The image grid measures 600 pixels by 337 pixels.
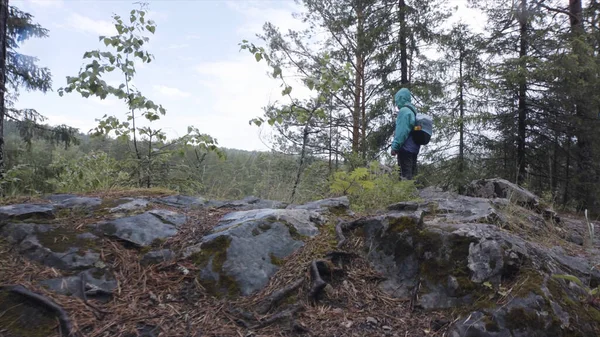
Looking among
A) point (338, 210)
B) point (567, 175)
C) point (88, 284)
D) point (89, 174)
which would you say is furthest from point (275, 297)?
point (567, 175)

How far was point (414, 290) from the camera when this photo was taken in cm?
239

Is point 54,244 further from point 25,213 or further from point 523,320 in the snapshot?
point 523,320

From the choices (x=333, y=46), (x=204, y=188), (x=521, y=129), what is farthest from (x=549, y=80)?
(x=204, y=188)

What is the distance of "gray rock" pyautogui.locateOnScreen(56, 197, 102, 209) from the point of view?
3123mm

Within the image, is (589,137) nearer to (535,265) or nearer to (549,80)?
(549,80)

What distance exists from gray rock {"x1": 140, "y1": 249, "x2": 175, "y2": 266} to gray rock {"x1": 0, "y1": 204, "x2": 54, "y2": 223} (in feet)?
3.03

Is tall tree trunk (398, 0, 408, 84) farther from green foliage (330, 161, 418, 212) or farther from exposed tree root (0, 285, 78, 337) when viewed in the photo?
exposed tree root (0, 285, 78, 337)

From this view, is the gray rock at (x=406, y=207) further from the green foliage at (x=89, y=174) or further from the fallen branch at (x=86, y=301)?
the green foliage at (x=89, y=174)

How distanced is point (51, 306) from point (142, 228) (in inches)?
37.4

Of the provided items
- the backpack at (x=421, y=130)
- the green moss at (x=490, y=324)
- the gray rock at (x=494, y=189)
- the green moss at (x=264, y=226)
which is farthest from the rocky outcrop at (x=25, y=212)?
the backpack at (x=421, y=130)

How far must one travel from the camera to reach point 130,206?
325 centimetres

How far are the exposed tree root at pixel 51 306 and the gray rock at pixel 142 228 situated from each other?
722mm

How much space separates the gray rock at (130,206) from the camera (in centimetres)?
313

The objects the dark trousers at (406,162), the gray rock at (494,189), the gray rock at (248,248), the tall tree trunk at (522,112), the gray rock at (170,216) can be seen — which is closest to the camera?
the gray rock at (248,248)
